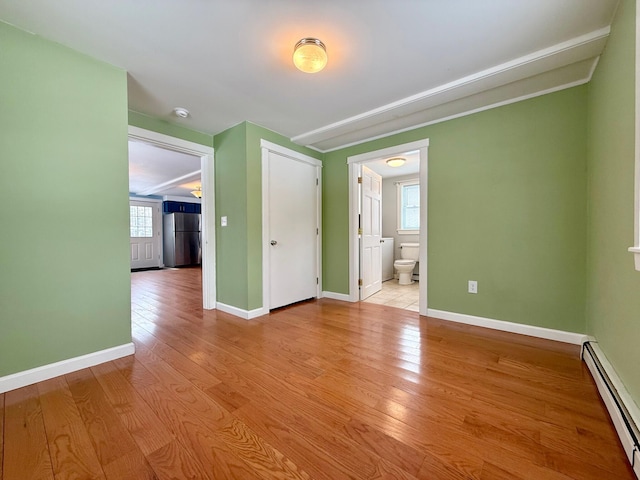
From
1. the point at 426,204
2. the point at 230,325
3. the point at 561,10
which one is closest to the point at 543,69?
the point at 561,10

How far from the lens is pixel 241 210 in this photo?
298cm

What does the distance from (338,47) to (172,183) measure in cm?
584

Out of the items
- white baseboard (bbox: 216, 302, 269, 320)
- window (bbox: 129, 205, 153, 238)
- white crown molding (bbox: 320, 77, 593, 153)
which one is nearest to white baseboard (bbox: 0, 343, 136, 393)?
white baseboard (bbox: 216, 302, 269, 320)

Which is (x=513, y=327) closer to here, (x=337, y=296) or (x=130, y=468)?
(x=337, y=296)

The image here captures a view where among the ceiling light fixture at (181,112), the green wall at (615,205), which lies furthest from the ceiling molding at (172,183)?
the green wall at (615,205)

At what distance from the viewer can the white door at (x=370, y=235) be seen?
3727mm

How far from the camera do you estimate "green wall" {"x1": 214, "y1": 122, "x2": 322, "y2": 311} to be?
9.64ft

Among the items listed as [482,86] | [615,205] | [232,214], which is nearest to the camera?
[615,205]

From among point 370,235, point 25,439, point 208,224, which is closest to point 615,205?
point 370,235

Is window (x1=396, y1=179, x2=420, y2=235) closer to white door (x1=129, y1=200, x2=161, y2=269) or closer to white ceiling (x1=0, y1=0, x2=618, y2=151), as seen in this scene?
white ceiling (x1=0, y1=0, x2=618, y2=151)

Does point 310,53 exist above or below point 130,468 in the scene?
above

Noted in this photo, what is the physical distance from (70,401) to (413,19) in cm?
302

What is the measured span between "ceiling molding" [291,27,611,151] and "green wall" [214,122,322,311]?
743mm

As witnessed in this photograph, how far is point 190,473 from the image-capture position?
102 centimetres
